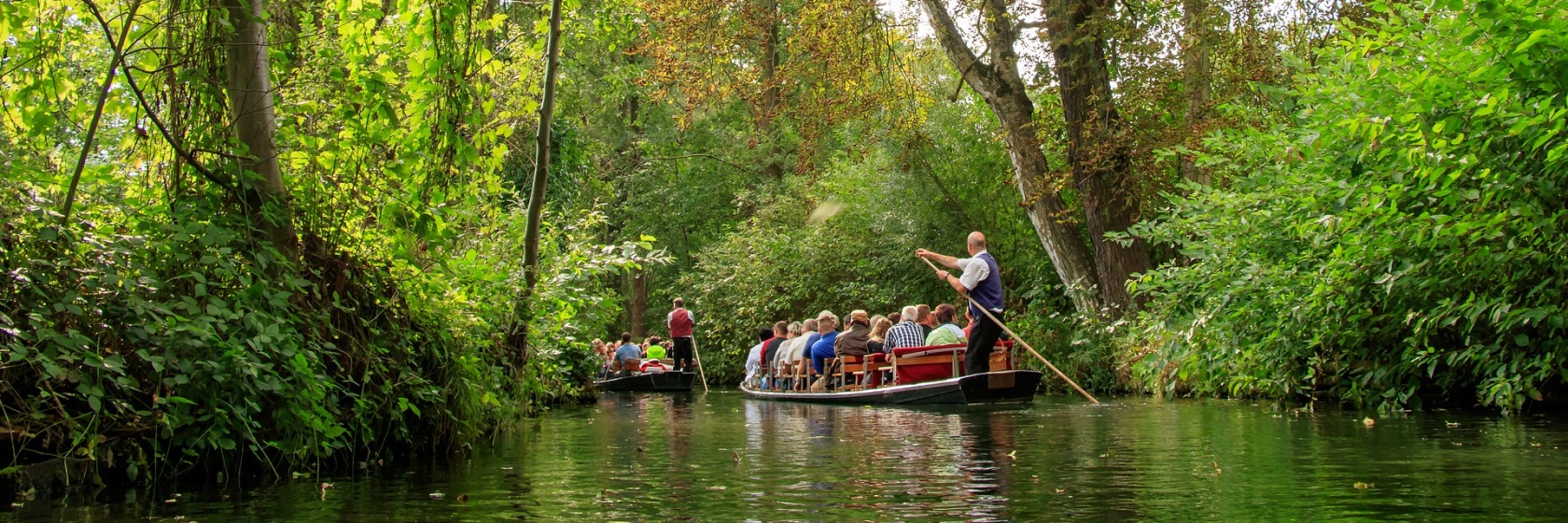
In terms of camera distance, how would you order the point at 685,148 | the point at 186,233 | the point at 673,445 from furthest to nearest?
the point at 685,148
the point at 673,445
the point at 186,233

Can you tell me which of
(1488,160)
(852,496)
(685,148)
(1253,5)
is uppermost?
(685,148)

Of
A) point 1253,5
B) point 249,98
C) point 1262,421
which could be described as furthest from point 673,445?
point 1253,5

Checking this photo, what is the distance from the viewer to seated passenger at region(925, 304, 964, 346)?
50.9 feet

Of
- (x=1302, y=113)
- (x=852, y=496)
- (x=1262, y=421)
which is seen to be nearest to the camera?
(x=852, y=496)

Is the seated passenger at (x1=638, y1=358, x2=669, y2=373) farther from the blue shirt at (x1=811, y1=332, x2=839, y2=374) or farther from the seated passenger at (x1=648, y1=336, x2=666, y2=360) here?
the blue shirt at (x1=811, y1=332, x2=839, y2=374)

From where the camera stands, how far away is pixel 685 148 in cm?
4062

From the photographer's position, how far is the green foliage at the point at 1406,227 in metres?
9.77

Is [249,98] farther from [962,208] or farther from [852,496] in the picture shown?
[962,208]

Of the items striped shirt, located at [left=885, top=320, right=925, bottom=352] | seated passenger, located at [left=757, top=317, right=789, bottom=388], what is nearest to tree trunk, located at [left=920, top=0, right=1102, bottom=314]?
striped shirt, located at [left=885, top=320, right=925, bottom=352]

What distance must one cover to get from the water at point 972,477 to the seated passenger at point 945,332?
460cm

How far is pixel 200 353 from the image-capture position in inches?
255

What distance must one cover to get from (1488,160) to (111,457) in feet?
29.7

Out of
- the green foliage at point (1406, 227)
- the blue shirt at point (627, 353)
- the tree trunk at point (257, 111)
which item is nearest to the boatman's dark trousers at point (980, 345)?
the green foliage at point (1406, 227)

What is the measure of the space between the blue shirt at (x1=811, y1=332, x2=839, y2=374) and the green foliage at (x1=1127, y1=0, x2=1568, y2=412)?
18.1ft
